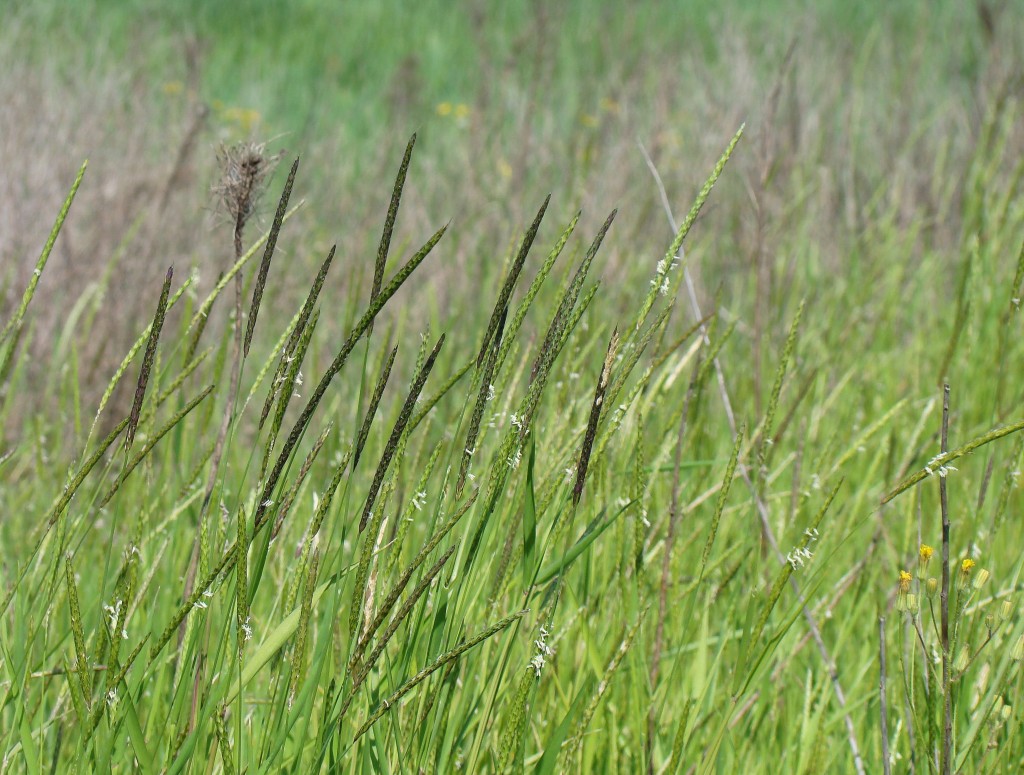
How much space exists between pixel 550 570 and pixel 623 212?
3.20 meters

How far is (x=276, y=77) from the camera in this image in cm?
698

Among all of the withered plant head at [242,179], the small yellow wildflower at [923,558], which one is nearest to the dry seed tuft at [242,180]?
the withered plant head at [242,179]

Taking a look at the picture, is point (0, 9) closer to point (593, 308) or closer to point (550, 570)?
point (593, 308)

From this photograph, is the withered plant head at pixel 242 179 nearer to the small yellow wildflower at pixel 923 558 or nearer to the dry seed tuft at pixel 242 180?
the dry seed tuft at pixel 242 180

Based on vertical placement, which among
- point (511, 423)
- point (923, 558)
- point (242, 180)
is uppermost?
point (242, 180)

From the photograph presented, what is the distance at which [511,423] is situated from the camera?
786 mm

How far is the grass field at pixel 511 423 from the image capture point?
834 millimetres

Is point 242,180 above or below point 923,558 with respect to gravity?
above

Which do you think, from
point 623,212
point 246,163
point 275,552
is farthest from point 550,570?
point 623,212

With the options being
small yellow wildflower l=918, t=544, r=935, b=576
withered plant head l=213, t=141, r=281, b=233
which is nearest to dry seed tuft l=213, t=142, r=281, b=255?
withered plant head l=213, t=141, r=281, b=233

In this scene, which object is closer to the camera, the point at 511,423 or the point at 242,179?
the point at 511,423

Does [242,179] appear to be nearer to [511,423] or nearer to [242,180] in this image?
[242,180]

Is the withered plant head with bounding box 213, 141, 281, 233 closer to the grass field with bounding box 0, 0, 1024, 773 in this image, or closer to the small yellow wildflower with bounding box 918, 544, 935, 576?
the grass field with bounding box 0, 0, 1024, 773

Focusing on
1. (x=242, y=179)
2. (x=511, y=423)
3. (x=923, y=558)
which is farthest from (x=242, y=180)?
(x=923, y=558)
